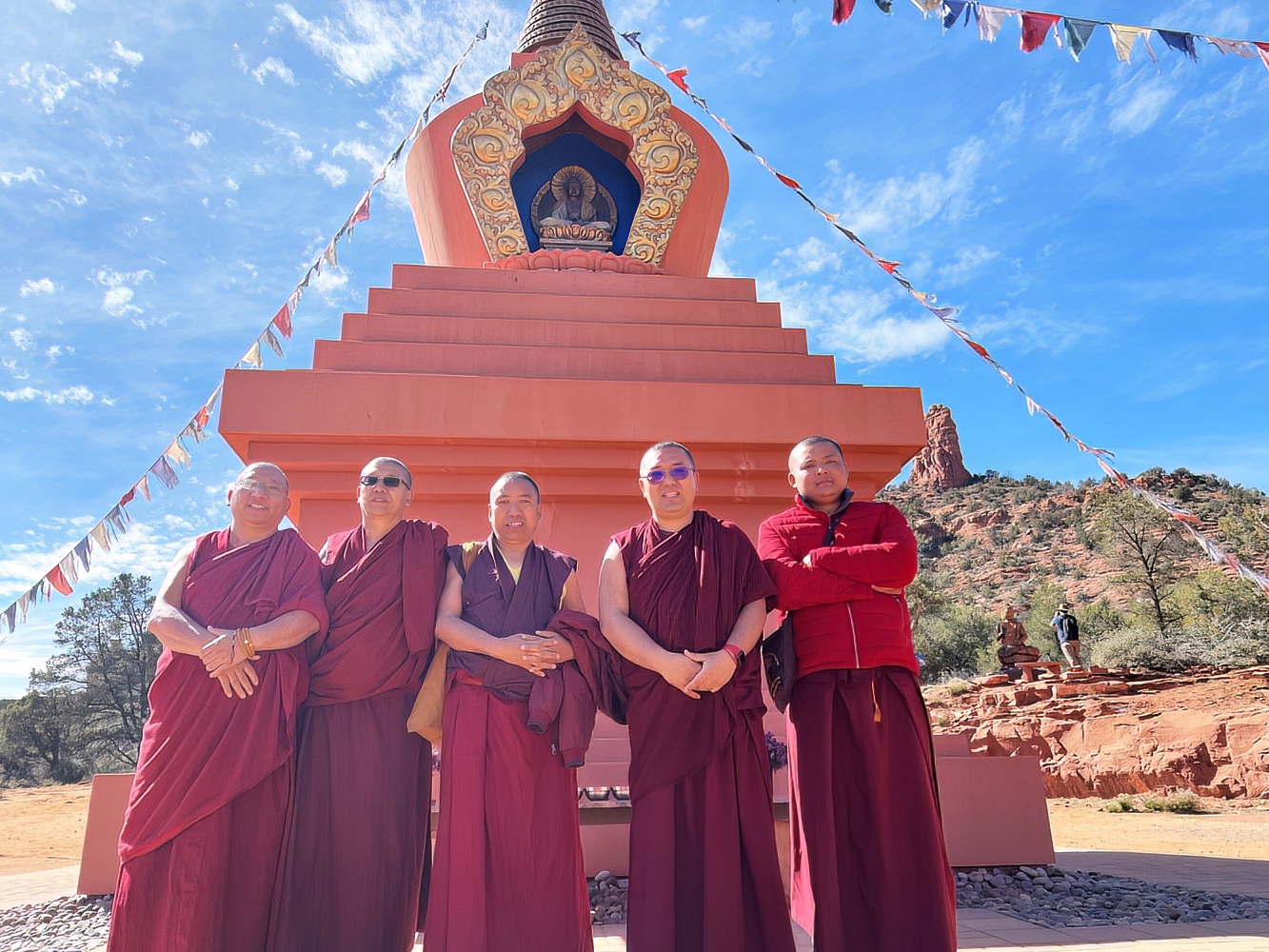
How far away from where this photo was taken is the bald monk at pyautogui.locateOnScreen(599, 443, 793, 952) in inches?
97.0

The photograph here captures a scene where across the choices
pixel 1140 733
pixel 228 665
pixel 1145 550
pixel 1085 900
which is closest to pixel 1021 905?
pixel 1085 900

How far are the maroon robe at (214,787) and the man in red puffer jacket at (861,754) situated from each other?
1564 mm

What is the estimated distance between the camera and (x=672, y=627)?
2.65m

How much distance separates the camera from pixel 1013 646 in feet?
58.2

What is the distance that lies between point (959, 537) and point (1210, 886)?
1661 inches

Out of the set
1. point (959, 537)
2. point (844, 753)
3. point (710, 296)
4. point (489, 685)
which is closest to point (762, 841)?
point (844, 753)

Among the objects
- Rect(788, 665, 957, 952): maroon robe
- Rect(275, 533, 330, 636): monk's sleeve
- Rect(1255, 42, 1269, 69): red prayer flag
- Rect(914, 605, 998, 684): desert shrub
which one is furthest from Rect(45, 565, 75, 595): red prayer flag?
Rect(914, 605, 998, 684): desert shrub

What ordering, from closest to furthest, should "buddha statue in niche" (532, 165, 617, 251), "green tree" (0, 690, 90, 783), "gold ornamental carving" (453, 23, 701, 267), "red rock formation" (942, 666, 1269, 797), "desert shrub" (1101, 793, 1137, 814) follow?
"gold ornamental carving" (453, 23, 701, 267) < "buddha statue in niche" (532, 165, 617, 251) < "desert shrub" (1101, 793, 1137, 814) < "red rock formation" (942, 666, 1269, 797) < "green tree" (0, 690, 90, 783)

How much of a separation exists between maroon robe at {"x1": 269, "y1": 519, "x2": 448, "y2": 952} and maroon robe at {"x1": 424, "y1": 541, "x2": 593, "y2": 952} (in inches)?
9.9

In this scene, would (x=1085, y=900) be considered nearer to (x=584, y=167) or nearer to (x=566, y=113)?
(x=584, y=167)

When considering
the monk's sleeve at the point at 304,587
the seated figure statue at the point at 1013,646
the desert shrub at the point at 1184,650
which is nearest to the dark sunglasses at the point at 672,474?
the monk's sleeve at the point at 304,587

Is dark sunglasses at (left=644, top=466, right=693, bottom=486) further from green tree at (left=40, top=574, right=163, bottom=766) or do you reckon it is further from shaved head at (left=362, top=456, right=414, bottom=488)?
green tree at (left=40, top=574, right=163, bottom=766)

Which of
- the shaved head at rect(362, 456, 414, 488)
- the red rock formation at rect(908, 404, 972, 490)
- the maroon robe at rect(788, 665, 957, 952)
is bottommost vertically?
the maroon robe at rect(788, 665, 957, 952)

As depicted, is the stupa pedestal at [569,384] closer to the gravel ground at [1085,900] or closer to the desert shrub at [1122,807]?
the gravel ground at [1085,900]
